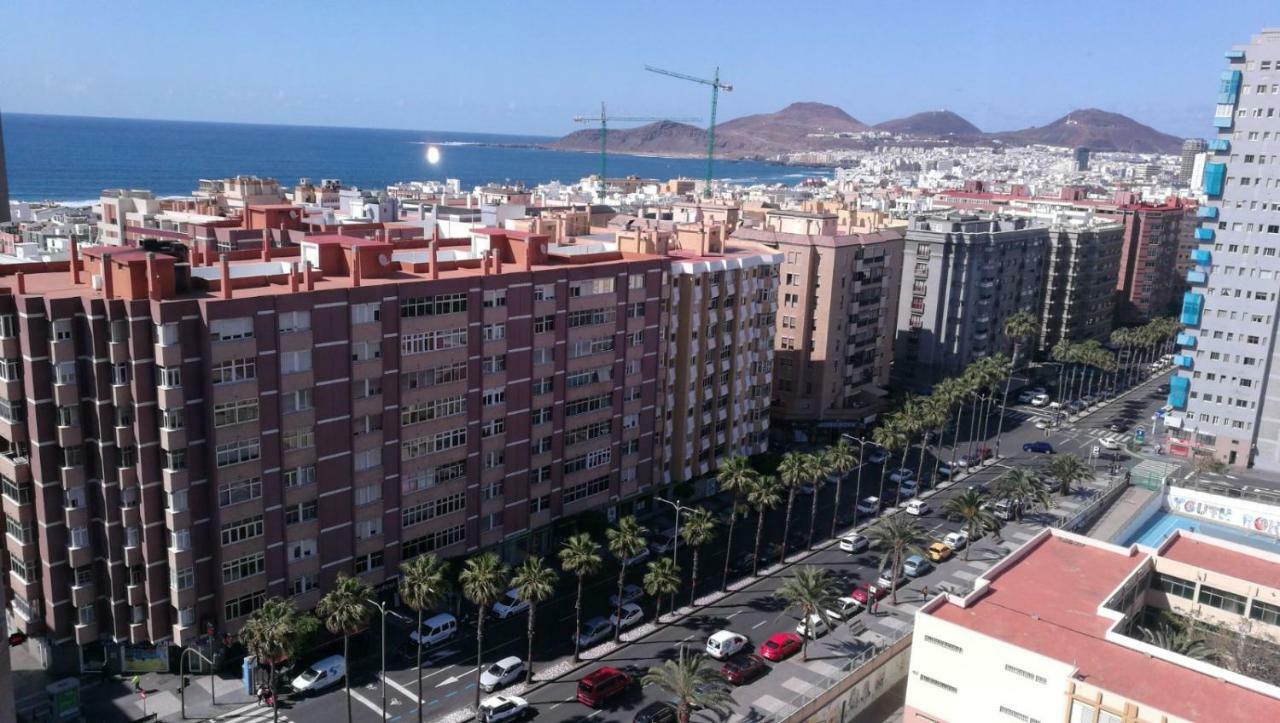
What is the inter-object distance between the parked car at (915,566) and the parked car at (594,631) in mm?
28780

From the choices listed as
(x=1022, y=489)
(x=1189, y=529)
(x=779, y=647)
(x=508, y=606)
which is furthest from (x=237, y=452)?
(x=1189, y=529)

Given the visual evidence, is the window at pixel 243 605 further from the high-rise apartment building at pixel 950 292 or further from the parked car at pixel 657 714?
the high-rise apartment building at pixel 950 292

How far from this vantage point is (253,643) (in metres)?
53.8

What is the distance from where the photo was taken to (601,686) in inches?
2438

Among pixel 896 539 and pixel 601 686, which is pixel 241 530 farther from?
pixel 896 539

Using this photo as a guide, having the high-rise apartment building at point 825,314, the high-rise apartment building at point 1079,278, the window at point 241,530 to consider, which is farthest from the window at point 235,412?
the high-rise apartment building at point 1079,278

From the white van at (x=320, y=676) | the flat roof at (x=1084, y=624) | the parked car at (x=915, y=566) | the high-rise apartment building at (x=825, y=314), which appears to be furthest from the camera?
the high-rise apartment building at (x=825, y=314)

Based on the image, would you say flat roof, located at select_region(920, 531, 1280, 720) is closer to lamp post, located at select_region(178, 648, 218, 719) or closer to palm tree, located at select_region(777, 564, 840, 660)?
palm tree, located at select_region(777, 564, 840, 660)

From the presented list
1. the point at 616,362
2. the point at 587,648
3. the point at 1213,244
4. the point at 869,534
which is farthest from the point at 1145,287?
the point at 587,648

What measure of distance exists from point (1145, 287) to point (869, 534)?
443ft

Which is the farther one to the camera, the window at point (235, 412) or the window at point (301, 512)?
the window at point (301, 512)

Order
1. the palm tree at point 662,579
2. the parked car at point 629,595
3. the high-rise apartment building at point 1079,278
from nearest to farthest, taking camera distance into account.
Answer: the palm tree at point 662,579, the parked car at point 629,595, the high-rise apartment building at point 1079,278

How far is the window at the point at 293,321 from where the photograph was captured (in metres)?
61.2

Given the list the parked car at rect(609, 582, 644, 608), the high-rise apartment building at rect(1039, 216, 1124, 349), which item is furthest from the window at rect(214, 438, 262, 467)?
the high-rise apartment building at rect(1039, 216, 1124, 349)
